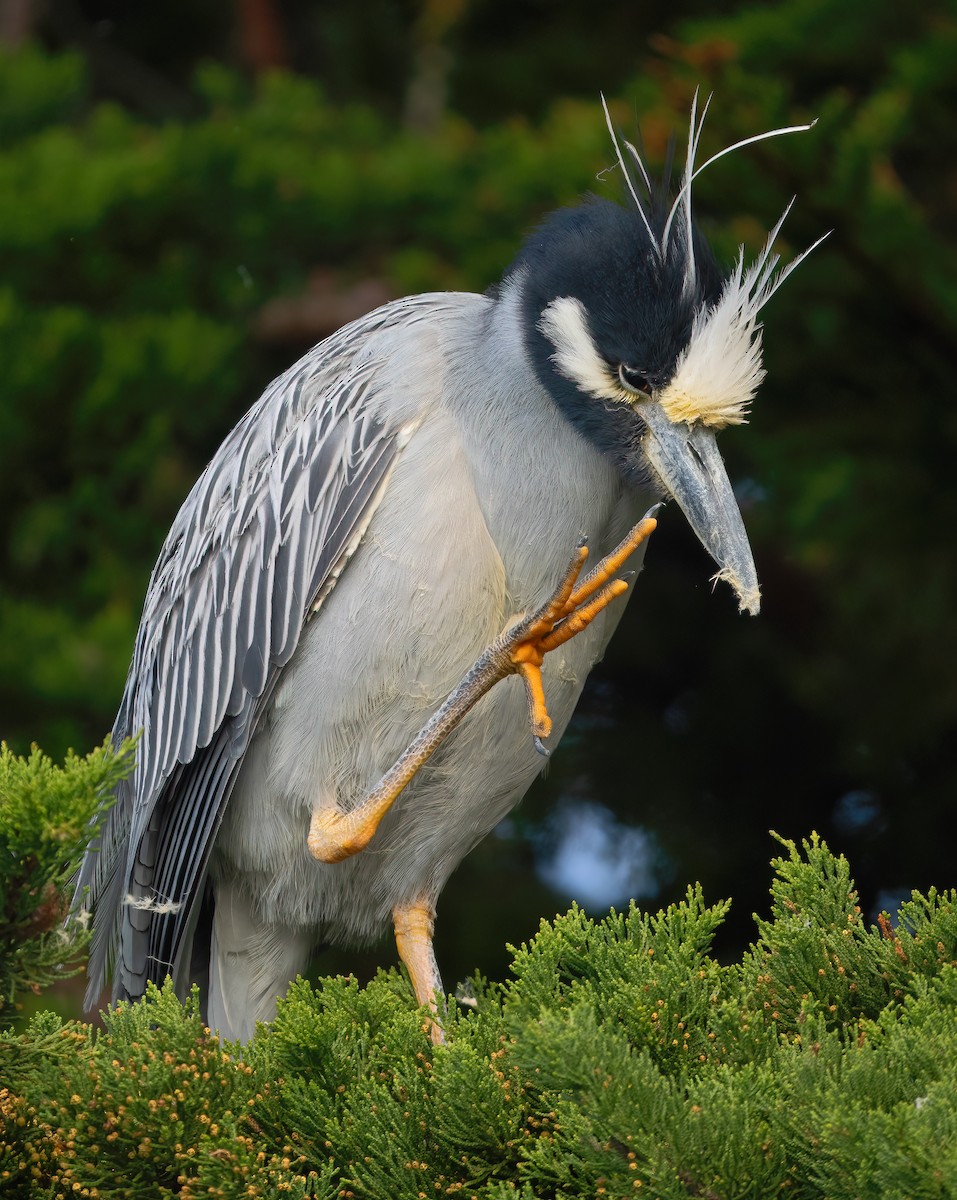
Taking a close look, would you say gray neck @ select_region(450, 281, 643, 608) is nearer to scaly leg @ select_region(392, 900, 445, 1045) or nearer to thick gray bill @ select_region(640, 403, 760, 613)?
thick gray bill @ select_region(640, 403, 760, 613)

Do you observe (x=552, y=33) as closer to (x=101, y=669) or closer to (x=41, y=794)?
(x=101, y=669)

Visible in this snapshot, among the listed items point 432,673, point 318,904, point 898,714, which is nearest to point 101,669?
point 318,904

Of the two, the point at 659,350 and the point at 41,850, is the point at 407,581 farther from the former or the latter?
the point at 41,850

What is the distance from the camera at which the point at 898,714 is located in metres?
5.01

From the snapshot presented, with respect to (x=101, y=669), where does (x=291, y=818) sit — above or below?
below

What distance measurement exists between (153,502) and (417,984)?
2.57 metres

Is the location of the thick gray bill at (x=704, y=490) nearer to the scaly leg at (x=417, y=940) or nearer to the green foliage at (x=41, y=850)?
the scaly leg at (x=417, y=940)

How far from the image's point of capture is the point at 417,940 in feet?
11.2

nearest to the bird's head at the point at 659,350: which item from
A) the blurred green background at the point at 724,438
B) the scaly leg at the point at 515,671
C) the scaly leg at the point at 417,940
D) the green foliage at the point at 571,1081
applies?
the scaly leg at the point at 515,671

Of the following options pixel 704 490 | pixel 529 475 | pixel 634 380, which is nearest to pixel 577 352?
pixel 634 380

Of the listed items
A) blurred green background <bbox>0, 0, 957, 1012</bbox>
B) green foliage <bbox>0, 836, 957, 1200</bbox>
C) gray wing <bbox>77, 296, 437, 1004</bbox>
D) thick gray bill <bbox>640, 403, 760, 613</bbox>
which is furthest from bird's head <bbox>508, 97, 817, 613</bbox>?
blurred green background <bbox>0, 0, 957, 1012</bbox>

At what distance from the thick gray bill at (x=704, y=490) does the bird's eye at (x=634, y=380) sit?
0.10 feet

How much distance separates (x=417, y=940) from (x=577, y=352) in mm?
1271

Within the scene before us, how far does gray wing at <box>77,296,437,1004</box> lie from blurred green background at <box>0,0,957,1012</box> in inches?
50.8
